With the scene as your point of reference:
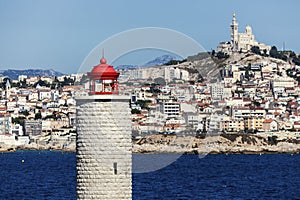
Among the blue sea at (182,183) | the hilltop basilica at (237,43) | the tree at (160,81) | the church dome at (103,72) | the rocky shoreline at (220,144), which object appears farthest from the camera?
the hilltop basilica at (237,43)

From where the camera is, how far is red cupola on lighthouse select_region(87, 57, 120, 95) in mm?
9172

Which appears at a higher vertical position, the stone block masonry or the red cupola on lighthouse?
the red cupola on lighthouse

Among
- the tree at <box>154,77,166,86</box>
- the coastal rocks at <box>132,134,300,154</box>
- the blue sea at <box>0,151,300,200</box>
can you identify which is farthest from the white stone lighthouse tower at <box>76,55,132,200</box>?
the tree at <box>154,77,166,86</box>

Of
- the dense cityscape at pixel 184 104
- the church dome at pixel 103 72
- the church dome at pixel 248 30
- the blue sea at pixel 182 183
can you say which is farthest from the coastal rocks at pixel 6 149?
the church dome at pixel 103 72

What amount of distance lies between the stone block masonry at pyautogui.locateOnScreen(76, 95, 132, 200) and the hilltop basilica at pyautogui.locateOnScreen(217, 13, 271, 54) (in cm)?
11189

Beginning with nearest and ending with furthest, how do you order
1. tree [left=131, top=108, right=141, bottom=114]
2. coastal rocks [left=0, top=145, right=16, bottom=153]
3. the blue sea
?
the blue sea < tree [left=131, top=108, right=141, bottom=114] < coastal rocks [left=0, top=145, right=16, bottom=153]

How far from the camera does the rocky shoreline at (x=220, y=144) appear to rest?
70.8 meters

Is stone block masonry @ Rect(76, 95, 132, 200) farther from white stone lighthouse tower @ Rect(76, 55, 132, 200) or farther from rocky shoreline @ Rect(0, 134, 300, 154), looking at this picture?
rocky shoreline @ Rect(0, 134, 300, 154)

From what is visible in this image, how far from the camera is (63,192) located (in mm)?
30609

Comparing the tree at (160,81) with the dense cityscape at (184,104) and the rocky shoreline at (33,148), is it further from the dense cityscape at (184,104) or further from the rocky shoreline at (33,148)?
the rocky shoreline at (33,148)

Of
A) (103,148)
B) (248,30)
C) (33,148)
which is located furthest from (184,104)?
(103,148)

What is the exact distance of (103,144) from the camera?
9094mm

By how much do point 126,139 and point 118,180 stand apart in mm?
355

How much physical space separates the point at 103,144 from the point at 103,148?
1.4 inches
